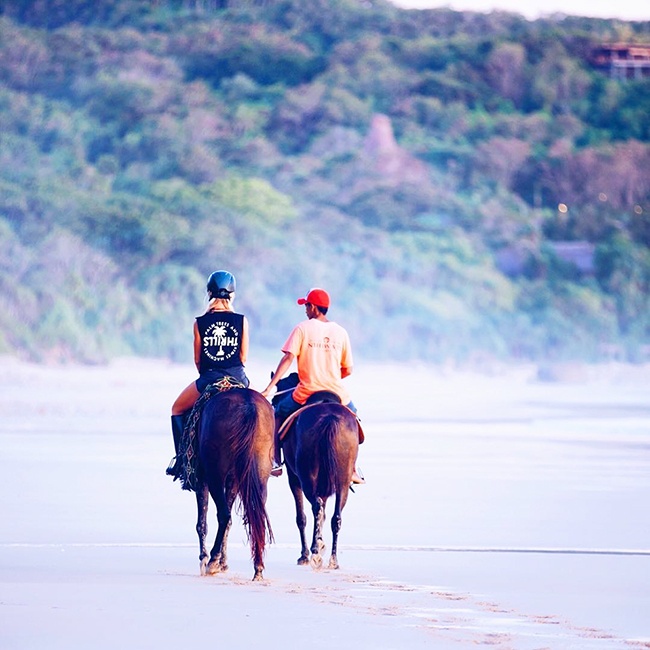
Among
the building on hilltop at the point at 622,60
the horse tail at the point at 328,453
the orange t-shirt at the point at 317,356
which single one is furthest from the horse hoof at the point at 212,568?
the building on hilltop at the point at 622,60

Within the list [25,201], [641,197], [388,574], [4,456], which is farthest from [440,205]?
[388,574]

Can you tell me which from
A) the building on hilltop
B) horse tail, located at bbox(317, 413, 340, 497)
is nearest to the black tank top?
horse tail, located at bbox(317, 413, 340, 497)

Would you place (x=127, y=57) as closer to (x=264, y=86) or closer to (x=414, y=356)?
(x=264, y=86)

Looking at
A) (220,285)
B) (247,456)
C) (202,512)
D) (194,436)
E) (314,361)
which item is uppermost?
(220,285)

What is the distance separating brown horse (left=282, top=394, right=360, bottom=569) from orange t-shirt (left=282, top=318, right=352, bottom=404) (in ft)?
0.68

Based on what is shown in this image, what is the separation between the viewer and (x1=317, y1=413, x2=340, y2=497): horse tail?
9.89 meters

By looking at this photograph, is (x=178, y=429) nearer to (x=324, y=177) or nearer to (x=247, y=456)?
(x=247, y=456)

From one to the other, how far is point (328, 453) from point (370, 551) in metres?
Result: 1.02

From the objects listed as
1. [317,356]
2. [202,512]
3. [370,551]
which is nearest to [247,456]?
[202,512]

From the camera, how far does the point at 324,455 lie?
9914mm

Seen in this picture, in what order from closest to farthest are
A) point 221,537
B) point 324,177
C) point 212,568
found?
point 212,568 → point 221,537 → point 324,177

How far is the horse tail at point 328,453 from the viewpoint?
9.89 meters

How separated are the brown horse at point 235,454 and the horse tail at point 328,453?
0.50 meters

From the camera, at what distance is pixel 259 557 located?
9000 mm
